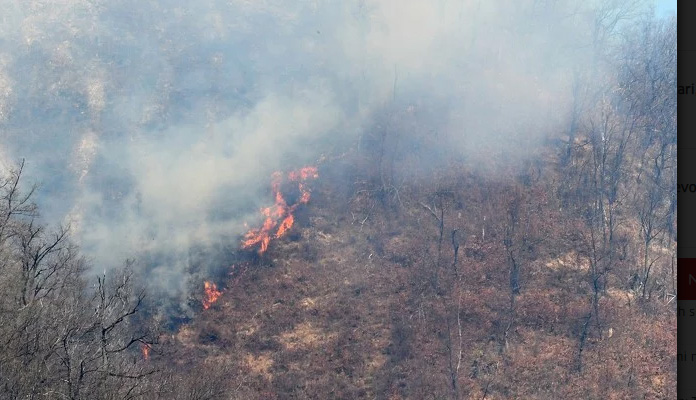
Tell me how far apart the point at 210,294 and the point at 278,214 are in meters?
7.84

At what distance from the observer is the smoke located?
120ft

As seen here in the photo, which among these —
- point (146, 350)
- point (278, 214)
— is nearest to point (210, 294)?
point (146, 350)

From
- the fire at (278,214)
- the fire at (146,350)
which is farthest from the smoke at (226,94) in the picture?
the fire at (146,350)

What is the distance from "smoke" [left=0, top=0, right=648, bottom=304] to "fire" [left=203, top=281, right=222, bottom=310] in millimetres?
1472

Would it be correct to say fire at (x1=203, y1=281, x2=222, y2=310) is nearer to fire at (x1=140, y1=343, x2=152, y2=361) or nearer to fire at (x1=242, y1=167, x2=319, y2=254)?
fire at (x1=242, y1=167, x2=319, y2=254)

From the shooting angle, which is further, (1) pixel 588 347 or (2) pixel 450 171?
(2) pixel 450 171

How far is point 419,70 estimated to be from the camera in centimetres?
5000

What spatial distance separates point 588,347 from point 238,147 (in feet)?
96.1

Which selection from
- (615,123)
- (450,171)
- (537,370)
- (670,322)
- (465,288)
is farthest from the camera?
(615,123)

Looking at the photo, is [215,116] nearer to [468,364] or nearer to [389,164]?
[389,164]

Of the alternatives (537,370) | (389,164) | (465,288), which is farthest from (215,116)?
(537,370)

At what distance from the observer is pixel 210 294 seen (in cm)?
3241

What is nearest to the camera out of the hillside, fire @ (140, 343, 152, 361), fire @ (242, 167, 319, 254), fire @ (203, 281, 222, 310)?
the hillside

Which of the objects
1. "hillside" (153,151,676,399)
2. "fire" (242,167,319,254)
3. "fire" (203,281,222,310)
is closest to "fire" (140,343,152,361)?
"hillside" (153,151,676,399)
